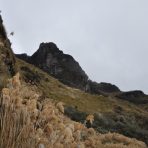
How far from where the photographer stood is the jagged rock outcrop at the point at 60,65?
12238 centimetres

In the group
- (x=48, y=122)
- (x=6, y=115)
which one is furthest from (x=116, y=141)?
(x=6, y=115)

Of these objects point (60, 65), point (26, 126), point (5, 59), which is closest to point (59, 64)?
point (60, 65)

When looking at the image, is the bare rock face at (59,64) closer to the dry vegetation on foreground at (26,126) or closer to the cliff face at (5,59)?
the cliff face at (5,59)

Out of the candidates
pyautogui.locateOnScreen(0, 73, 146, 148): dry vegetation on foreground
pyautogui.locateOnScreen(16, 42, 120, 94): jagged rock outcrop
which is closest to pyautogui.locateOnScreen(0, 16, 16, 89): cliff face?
pyautogui.locateOnScreen(0, 73, 146, 148): dry vegetation on foreground

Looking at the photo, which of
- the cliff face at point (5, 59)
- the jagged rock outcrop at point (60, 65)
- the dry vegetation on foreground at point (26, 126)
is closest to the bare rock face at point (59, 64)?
the jagged rock outcrop at point (60, 65)

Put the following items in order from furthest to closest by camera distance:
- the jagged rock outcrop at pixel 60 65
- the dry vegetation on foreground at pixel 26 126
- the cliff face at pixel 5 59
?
the jagged rock outcrop at pixel 60 65, the cliff face at pixel 5 59, the dry vegetation on foreground at pixel 26 126

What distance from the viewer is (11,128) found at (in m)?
6.16

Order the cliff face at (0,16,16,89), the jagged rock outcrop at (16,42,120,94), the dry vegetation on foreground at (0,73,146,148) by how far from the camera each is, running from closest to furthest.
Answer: the dry vegetation on foreground at (0,73,146,148) → the cliff face at (0,16,16,89) → the jagged rock outcrop at (16,42,120,94)

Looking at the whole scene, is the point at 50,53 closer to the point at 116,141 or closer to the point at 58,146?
the point at 116,141

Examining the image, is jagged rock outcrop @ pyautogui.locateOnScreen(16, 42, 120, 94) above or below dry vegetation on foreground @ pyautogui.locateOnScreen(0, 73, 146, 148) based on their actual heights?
above

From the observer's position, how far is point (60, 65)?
126 m

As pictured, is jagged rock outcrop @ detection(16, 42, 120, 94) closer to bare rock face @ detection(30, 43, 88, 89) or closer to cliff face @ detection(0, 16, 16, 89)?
bare rock face @ detection(30, 43, 88, 89)

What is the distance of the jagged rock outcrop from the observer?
401 feet

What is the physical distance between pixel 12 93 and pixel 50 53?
398 ft
